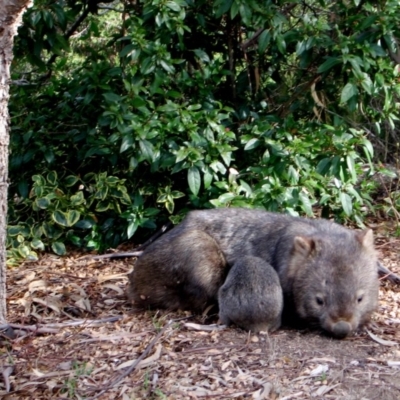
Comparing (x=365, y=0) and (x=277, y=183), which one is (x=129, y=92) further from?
(x=365, y=0)

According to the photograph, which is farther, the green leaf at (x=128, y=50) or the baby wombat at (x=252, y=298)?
the green leaf at (x=128, y=50)

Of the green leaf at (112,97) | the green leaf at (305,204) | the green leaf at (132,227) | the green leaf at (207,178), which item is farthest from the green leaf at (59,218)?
the green leaf at (305,204)

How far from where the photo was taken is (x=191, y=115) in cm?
681

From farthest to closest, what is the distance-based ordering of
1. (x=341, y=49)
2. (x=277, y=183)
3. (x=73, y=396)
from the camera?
(x=277, y=183)
(x=341, y=49)
(x=73, y=396)

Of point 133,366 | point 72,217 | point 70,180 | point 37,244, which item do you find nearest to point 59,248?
point 37,244

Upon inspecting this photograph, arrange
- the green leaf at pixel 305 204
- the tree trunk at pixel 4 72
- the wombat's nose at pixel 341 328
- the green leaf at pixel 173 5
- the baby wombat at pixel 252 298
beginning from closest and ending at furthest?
the tree trunk at pixel 4 72 < the wombat's nose at pixel 341 328 < the baby wombat at pixel 252 298 < the green leaf at pixel 173 5 < the green leaf at pixel 305 204

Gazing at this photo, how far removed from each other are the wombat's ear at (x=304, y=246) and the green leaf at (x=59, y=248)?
2.46m

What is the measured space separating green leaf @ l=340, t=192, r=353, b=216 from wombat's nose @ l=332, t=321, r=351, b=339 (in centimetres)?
192

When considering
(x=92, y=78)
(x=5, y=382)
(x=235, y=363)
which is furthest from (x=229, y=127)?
(x=5, y=382)

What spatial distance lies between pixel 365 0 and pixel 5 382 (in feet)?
13.5

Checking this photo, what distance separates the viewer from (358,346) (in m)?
5.24

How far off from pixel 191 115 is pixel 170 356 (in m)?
2.45

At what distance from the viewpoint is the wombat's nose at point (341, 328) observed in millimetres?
5238

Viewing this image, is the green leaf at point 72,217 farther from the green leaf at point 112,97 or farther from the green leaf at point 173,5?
the green leaf at point 173,5
